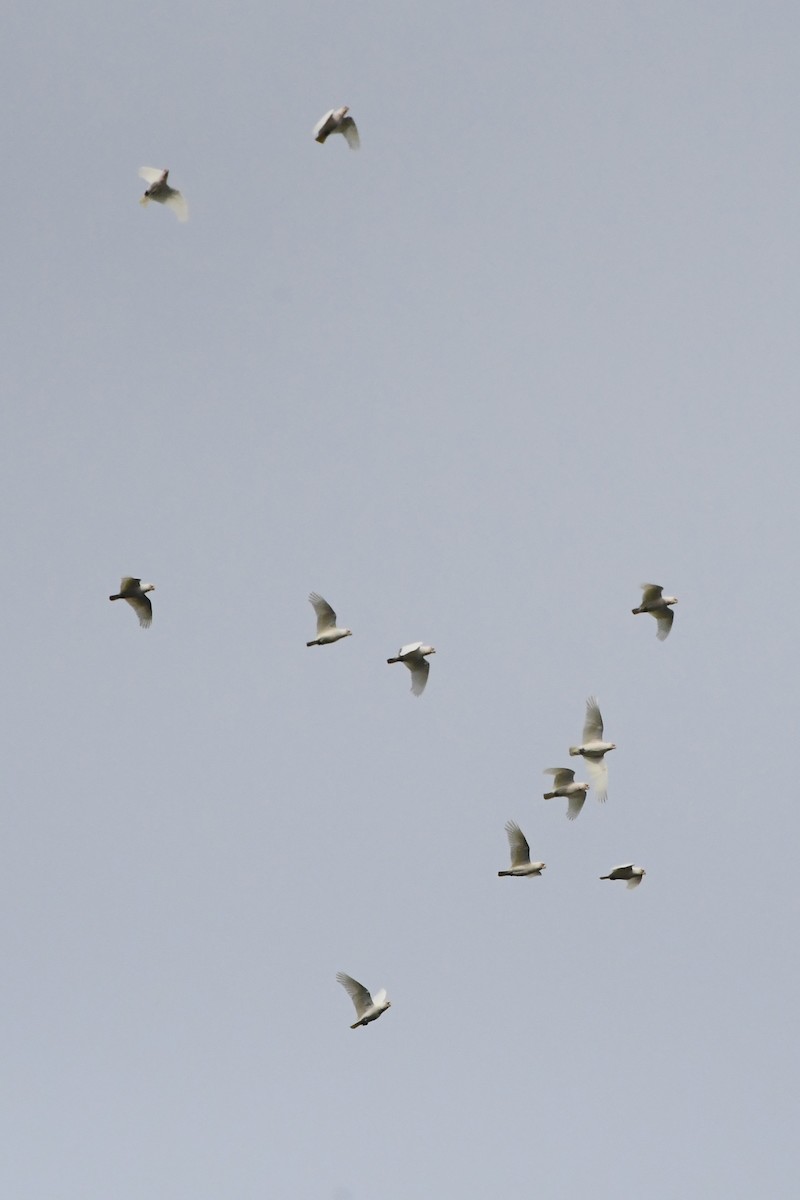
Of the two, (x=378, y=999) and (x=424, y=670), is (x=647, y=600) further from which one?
(x=378, y=999)

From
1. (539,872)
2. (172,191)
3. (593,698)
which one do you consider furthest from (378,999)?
(172,191)

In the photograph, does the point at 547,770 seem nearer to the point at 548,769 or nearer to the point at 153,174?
the point at 548,769

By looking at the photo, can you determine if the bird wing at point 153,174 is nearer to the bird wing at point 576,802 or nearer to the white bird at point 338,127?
the white bird at point 338,127

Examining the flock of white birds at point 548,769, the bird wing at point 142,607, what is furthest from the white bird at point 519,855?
the bird wing at point 142,607

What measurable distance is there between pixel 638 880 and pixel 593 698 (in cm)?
733

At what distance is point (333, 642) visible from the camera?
78.1 m

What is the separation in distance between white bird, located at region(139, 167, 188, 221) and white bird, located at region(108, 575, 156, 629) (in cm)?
1270

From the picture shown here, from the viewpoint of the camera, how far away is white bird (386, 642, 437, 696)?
78.8m

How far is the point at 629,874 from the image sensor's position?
277ft

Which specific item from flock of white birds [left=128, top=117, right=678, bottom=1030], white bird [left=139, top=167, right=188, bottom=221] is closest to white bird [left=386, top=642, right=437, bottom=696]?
flock of white birds [left=128, top=117, right=678, bottom=1030]

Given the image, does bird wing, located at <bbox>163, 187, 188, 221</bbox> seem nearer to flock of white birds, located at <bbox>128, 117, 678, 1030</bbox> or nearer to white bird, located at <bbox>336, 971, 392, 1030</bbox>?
flock of white birds, located at <bbox>128, 117, 678, 1030</bbox>

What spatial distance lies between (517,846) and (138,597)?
591 inches

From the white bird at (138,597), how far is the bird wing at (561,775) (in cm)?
1491

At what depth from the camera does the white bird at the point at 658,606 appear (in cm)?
8131
